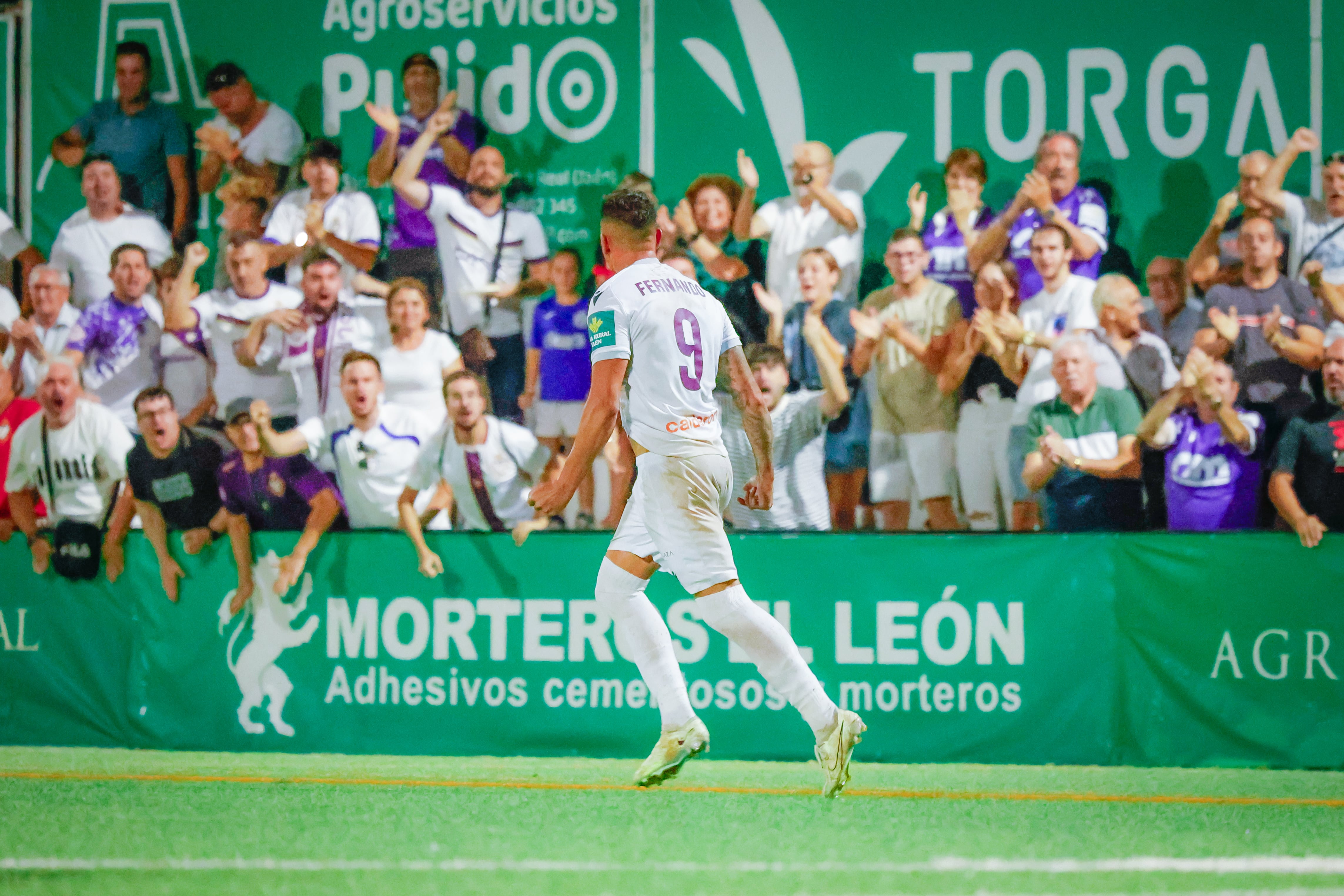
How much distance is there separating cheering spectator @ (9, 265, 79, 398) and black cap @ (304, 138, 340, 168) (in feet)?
6.38

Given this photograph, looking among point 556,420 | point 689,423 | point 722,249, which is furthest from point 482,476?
point 689,423

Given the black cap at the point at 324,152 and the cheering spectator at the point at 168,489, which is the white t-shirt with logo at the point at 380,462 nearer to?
the cheering spectator at the point at 168,489

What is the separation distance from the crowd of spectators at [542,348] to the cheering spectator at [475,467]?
21mm

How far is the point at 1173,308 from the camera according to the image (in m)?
8.62

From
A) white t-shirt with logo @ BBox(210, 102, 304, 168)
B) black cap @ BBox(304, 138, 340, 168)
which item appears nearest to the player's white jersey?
black cap @ BBox(304, 138, 340, 168)

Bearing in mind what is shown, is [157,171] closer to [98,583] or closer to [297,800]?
[98,583]

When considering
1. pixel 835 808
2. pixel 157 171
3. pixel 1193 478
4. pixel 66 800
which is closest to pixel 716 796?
pixel 835 808

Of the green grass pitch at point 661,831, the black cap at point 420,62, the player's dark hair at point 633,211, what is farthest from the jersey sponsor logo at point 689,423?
the black cap at point 420,62

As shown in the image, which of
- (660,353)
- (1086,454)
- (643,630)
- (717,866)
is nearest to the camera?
(717,866)

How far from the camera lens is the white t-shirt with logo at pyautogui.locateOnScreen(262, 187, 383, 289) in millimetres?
9516

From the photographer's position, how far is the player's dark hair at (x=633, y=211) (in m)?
5.31

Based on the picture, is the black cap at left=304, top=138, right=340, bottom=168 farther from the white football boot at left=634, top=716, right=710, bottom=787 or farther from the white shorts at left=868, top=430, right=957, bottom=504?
the white football boot at left=634, top=716, right=710, bottom=787

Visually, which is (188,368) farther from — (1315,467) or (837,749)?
(1315,467)

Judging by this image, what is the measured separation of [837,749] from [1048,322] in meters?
Answer: 4.43
